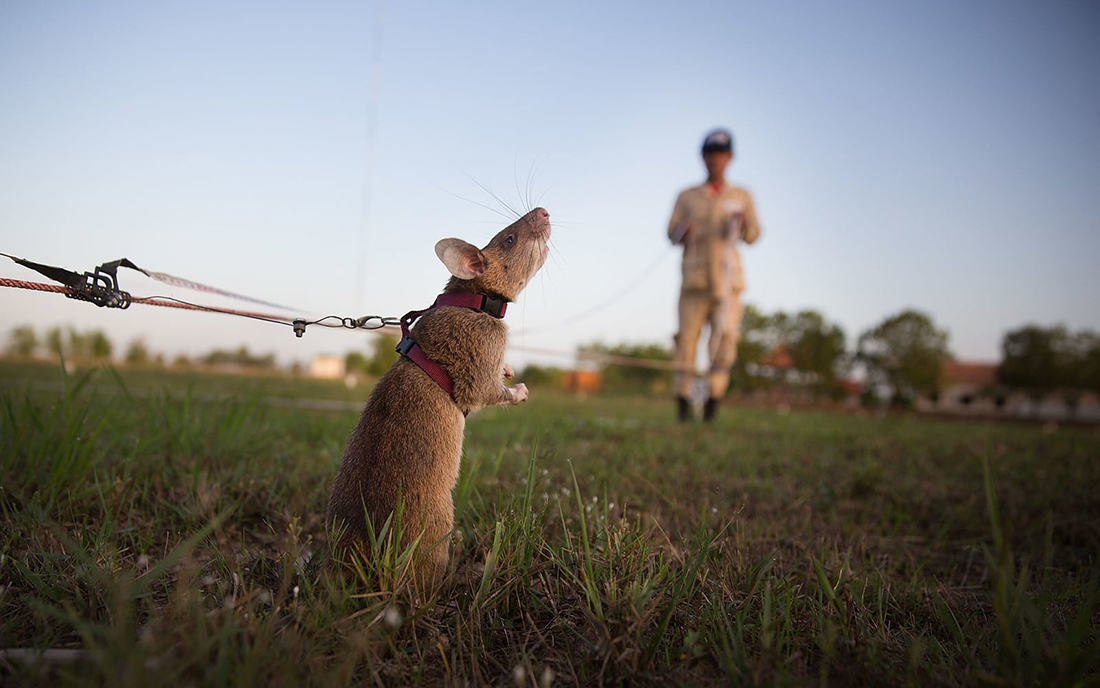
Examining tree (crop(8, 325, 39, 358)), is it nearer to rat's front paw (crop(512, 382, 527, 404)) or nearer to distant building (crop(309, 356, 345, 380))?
distant building (crop(309, 356, 345, 380))

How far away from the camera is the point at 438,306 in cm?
256

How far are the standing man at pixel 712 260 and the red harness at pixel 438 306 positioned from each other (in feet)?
21.9

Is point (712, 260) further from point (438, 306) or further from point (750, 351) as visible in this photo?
point (750, 351)

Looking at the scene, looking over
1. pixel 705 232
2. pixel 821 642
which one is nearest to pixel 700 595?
pixel 821 642

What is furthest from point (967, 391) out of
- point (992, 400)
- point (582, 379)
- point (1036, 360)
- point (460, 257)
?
point (460, 257)

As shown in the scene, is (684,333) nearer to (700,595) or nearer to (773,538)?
(773,538)

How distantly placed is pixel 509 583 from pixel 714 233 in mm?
7633

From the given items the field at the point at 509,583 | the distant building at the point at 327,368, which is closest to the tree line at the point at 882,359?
the distant building at the point at 327,368

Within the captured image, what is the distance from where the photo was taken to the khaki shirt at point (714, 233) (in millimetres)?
8672

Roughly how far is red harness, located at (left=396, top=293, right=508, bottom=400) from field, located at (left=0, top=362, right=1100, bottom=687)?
1.61 feet

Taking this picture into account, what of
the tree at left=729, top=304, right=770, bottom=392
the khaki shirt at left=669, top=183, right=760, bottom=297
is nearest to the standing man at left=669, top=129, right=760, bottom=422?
the khaki shirt at left=669, top=183, right=760, bottom=297

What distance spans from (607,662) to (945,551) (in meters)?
2.89

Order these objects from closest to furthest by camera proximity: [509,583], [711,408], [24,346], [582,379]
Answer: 1. [509,583]
2. [711,408]
3. [24,346]
4. [582,379]

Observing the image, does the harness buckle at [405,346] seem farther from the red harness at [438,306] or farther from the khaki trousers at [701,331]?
the khaki trousers at [701,331]
